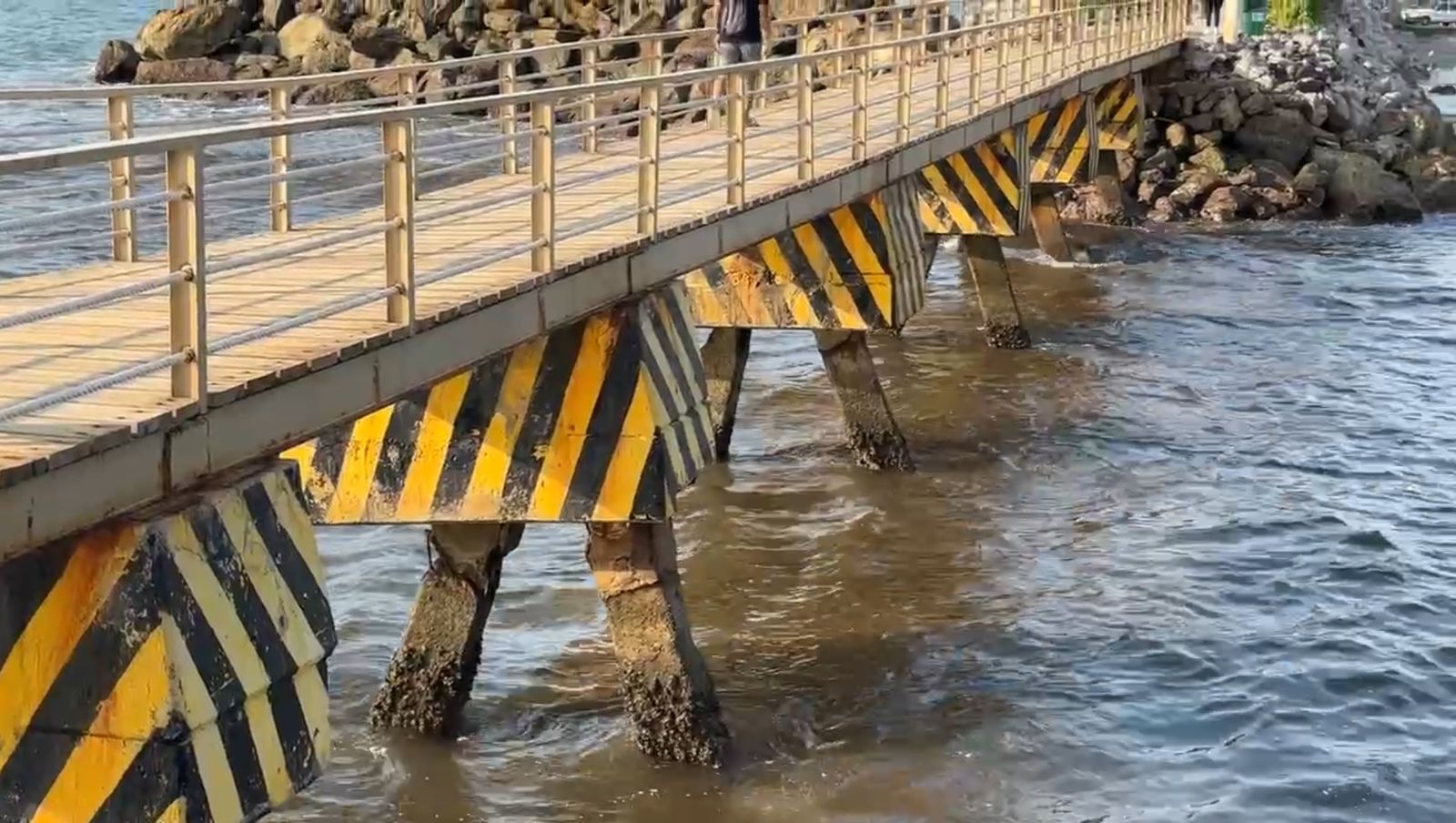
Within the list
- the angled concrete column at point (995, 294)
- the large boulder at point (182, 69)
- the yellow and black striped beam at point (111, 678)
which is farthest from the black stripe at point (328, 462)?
the large boulder at point (182, 69)

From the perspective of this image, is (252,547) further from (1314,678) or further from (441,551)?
(1314,678)

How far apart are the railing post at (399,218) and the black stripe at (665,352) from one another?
6.61 feet

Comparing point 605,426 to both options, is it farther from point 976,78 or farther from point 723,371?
point 976,78

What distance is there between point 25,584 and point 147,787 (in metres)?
0.59

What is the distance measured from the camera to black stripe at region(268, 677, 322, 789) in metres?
5.61

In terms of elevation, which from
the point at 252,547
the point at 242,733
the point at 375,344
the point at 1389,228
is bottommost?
the point at 1389,228

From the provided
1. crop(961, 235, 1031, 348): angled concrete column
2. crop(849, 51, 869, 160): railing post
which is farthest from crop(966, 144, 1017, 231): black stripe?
crop(849, 51, 869, 160): railing post

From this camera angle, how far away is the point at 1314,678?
1009 centimetres

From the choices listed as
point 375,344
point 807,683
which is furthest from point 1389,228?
point 375,344

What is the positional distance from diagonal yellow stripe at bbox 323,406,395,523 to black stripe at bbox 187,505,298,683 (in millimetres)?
2539

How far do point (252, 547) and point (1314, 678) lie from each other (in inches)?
248

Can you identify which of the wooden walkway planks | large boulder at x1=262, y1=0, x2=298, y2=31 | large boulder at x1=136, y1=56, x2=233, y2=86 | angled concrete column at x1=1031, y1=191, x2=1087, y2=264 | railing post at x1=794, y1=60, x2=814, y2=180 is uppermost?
railing post at x1=794, y1=60, x2=814, y2=180

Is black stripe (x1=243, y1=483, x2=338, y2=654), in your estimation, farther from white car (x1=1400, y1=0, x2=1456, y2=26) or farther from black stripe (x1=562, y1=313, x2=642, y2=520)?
white car (x1=1400, y1=0, x2=1456, y2=26)

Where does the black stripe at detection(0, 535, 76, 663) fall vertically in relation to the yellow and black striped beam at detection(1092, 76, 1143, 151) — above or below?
above
